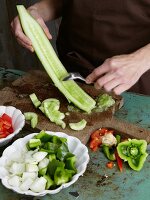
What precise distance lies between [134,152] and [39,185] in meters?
0.38

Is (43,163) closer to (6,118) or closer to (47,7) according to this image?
(6,118)

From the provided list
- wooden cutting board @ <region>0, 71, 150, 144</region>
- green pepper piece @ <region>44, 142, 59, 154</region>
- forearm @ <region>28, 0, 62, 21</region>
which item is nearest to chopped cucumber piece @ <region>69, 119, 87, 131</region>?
wooden cutting board @ <region>0, 71, 150, 144</region>

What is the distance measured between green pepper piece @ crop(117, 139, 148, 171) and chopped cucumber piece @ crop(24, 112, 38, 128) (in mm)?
356

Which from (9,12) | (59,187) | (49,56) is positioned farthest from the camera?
(9,12)

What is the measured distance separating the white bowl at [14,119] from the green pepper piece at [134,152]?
378 mm

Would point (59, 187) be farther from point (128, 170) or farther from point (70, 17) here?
point (70, 17)

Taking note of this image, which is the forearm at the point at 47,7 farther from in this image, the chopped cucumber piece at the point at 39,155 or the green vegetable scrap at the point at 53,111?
the chopped cucumber piece at the point at 39,155

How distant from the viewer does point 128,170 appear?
148 centimetres

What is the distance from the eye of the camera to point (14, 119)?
1.66 meters

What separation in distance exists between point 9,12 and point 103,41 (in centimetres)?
156

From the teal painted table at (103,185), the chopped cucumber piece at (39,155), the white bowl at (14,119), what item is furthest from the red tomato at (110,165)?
the white bowl at (14,119)

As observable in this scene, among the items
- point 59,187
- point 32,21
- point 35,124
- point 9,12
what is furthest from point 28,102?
point 9,12

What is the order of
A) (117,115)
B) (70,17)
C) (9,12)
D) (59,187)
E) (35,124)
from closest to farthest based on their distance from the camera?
(59,187) → (35,124) → (117,115) → (70,17) → (9,12)

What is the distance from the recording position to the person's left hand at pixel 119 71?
164 centimetres
